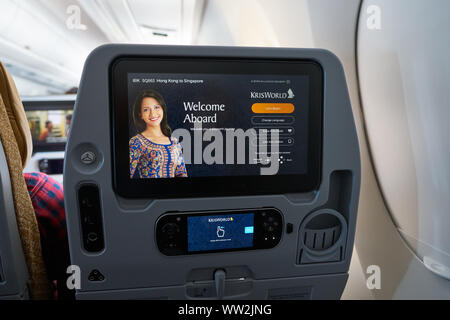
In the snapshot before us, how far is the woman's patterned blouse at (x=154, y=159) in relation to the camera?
0.91 metres

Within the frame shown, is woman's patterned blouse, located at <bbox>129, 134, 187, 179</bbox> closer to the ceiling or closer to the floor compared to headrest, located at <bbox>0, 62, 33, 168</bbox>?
closer to the floor

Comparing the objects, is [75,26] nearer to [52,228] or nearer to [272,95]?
[52,228]

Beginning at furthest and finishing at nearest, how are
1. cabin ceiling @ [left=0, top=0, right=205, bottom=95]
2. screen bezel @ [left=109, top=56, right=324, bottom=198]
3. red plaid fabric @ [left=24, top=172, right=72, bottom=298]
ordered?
1. cabin ceiling @ [left=0, top=0, right=205, bottom=95]
2. red plaid fabric @ [left=24, top=172, right=72, bottom=298]
3. screen bezel @ [left=109, top=56, right=324, bottom=198]

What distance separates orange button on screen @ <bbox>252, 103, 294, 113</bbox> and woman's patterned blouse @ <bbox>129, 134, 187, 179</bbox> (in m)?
0.29

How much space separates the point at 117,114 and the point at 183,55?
0.29 m

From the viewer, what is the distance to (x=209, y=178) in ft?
3.18

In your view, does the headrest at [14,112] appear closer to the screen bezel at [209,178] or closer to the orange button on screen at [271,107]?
the screen bezel at [209,178]

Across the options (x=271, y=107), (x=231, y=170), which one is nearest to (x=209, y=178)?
(x=231, y=170)

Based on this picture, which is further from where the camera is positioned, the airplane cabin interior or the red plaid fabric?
the red plaid fabric

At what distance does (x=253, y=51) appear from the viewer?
937mm

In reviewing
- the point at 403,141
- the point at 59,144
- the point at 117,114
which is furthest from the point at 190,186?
the point at 59,144

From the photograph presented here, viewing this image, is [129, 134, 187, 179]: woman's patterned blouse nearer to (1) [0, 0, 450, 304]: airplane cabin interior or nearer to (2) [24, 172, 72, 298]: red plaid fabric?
(1) [0, 0, 450, 304]: airplane cabin interior

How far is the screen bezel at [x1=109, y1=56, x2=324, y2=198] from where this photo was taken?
0.90 metres

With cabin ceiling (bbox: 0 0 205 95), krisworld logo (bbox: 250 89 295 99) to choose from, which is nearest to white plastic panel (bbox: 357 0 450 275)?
krisworld logo (bbox: 250 89 295 99)
